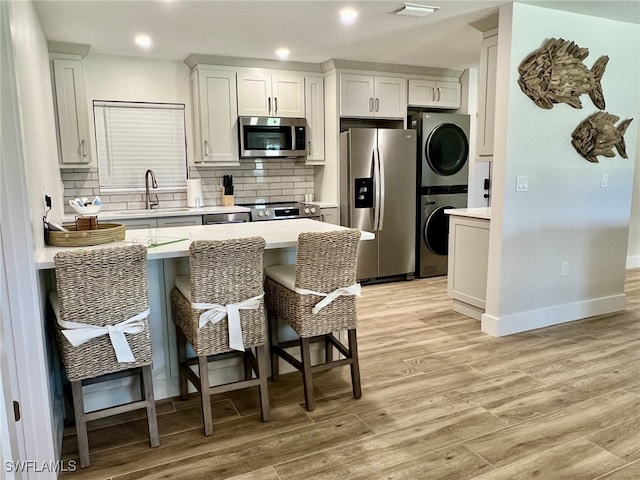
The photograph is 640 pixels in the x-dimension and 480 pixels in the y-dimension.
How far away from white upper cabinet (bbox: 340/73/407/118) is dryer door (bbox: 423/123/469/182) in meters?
0.45

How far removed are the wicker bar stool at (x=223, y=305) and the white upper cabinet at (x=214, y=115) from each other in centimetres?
257

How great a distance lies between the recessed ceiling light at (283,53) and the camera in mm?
4332

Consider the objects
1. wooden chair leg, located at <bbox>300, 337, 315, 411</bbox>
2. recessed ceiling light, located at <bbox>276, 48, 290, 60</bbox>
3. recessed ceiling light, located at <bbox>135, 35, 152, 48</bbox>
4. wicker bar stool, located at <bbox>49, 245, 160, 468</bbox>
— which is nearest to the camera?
wicker bar stool, located at <bbox>49, 245, 160, 468</bbox>

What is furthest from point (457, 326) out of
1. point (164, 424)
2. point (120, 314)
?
point (120, 314)

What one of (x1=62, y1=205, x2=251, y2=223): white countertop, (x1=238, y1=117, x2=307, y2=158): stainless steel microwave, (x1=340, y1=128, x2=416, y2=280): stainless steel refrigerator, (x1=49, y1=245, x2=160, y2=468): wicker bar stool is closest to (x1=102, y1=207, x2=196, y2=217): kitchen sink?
(x1=62, y1=205, x2=251, y2=223): white countertop

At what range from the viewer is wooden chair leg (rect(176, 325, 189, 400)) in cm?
254

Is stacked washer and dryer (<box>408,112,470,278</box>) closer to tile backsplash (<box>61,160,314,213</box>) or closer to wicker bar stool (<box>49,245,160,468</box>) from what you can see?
tile backsplash (<box>61,160,314,213</box>)

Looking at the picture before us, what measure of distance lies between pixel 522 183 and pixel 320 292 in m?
1.95

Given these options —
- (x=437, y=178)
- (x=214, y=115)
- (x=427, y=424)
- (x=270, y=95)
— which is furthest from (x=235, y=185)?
(x=427, y=424)

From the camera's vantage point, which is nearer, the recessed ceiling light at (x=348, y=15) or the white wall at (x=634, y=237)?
the recessed ceiling light at (x=348, y=15)

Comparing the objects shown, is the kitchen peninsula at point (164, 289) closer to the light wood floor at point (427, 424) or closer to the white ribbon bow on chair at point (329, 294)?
the light wood floor at point (427, 424)

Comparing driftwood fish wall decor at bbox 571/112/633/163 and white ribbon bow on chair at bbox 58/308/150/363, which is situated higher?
driftwood fish wall decor at bbox 571/112/633/163

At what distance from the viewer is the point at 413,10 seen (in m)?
3.23

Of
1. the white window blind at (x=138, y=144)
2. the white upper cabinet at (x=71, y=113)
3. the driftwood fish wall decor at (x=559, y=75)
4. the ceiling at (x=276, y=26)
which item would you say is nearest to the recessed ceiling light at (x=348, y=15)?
the ceiling at (x=276, y=26)
